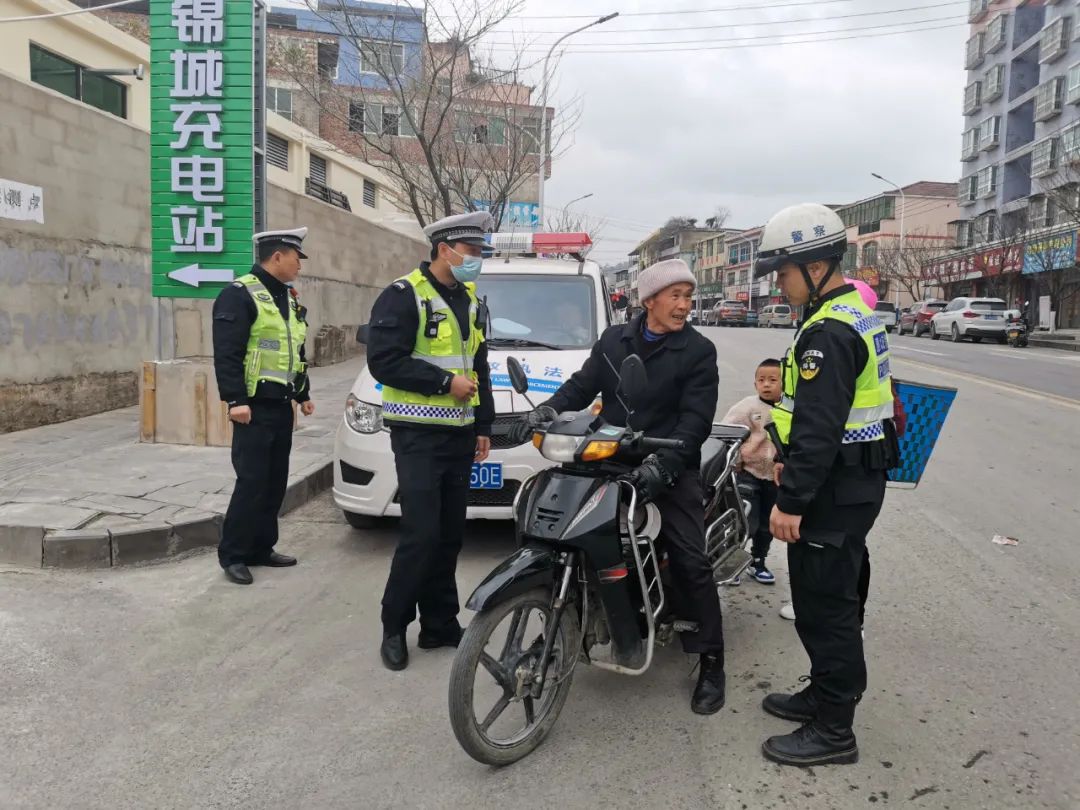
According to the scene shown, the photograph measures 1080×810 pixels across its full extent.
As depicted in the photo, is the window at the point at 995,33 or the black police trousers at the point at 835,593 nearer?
the black police trousers at the point at 835,593

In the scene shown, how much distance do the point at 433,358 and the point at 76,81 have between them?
14717mm

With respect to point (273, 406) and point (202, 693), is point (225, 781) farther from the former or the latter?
point (273, 406)

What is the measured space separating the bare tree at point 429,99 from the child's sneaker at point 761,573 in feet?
31.9

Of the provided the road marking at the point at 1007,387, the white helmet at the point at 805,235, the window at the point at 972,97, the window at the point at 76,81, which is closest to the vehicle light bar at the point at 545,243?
the white helmet at the point at 805,235

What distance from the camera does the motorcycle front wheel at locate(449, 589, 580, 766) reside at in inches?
109

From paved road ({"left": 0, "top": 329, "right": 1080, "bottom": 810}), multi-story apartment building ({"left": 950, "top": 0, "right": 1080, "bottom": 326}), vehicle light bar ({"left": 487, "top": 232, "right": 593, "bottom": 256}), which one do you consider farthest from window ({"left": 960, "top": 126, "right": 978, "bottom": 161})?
paved road ({"left": 0, "top": 329, "right": 1080, "bottom": 810})

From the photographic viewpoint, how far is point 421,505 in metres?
3.62

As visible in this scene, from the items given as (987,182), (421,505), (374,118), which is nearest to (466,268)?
(421,505)

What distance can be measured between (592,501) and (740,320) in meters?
49.0

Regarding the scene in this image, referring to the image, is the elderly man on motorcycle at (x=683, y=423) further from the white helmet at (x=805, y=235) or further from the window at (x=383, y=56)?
the window at (x=383, y=56)

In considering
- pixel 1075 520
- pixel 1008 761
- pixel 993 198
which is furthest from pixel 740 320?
pixel 1008 761

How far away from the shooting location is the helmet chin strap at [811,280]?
2947mm

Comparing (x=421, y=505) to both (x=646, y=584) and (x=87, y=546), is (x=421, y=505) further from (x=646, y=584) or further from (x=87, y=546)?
(x=87, y=546)

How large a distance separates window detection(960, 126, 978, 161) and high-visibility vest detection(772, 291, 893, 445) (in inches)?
2258
